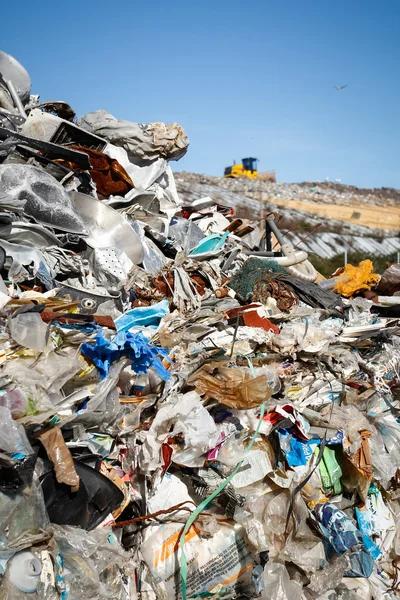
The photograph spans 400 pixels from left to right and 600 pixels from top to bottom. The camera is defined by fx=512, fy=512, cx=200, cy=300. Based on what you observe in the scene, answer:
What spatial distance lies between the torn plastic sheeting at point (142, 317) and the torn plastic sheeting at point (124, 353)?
370mm

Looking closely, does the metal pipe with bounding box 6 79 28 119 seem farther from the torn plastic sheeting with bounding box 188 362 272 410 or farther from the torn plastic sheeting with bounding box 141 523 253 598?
the torn plastic sheeting with bounding box 141 523 253 598

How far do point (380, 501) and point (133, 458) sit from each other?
1.49 metres

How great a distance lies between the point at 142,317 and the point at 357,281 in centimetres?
240

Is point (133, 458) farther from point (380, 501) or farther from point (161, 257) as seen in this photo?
point (161, 257)

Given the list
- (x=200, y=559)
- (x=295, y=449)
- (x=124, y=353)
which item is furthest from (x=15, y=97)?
(x=200, y=559)

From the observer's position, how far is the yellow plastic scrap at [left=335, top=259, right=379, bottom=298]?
183 inches

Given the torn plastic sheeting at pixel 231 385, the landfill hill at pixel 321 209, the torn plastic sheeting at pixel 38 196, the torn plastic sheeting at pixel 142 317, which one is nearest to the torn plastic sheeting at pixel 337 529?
the torn plastic sheeting at pixel 231 385

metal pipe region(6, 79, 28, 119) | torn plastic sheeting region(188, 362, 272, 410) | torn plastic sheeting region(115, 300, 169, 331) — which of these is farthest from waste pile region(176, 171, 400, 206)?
torn plastic sheeting region(188, 362, 272, 410)

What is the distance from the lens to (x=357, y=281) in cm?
470

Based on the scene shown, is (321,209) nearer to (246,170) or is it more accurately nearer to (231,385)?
(246,170)

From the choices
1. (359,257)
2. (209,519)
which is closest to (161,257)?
(209,519)

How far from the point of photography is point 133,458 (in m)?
2.42

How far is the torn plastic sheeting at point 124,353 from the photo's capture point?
251 centimetres

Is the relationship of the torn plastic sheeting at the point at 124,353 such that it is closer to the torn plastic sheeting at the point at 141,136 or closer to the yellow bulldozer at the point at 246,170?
the torn plastic sheeting at the point at 141,136
